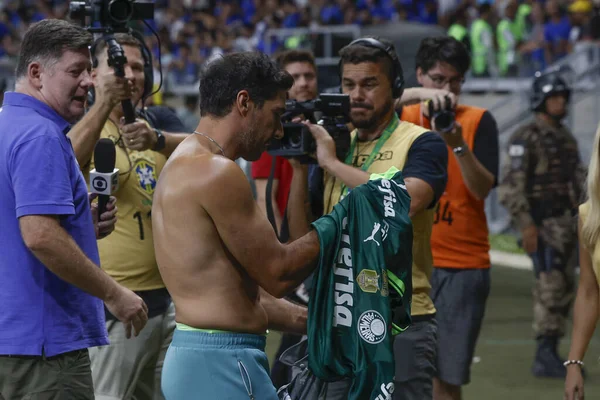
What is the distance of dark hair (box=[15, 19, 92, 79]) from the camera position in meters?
3.74

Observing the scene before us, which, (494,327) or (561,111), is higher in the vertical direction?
(561,111)

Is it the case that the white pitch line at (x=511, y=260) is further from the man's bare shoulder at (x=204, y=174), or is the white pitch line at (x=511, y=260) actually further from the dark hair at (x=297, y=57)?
the man's bare shoulder at (x=204, y=174)

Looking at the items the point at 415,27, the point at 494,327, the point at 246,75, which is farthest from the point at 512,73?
the point at 246,75

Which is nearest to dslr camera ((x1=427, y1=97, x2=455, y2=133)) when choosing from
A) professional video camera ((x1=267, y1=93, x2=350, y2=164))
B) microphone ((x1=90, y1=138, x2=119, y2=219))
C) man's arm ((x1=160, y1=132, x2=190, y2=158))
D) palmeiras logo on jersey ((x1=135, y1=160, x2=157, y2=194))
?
professional video camera ((x1=267, y1=93, x2=350, y2=164))

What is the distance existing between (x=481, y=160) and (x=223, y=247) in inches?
106

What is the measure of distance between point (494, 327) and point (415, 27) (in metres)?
8.84

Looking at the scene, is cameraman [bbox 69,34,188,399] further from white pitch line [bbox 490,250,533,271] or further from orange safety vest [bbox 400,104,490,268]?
white pitch line [bbox 490,250,533,271]

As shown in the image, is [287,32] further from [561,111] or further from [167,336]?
[167,336]

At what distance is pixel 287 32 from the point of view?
20.5 meters

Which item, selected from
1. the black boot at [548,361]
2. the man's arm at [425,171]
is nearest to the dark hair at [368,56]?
the man's arm at [425,171]

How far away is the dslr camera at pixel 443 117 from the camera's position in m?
5.18

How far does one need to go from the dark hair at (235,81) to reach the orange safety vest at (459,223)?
2.25 m

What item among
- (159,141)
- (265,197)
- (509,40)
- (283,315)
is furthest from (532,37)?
(283,315)

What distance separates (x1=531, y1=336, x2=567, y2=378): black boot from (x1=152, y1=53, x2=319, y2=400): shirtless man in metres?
4.52
